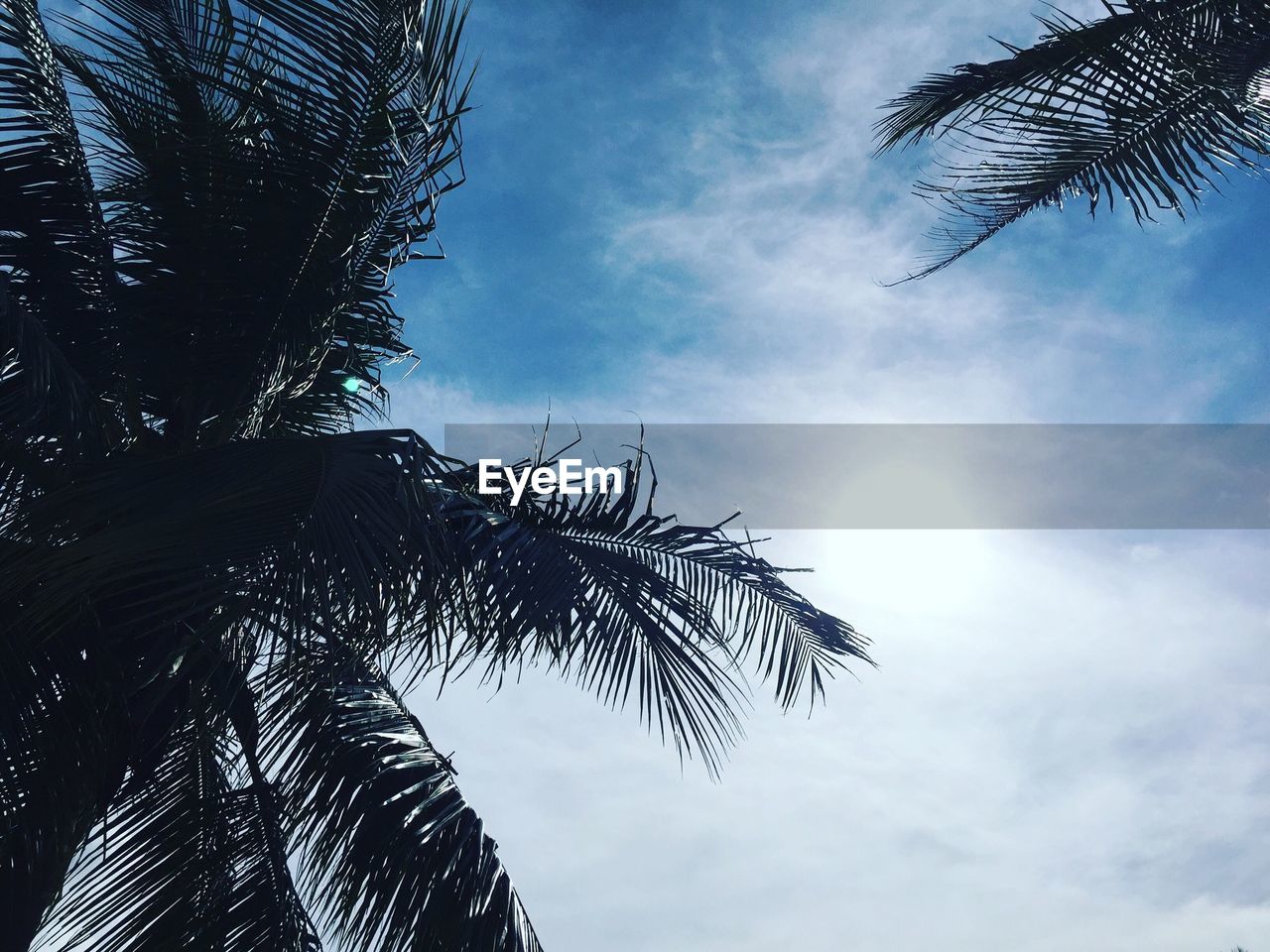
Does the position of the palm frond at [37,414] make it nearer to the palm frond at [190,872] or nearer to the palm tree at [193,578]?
the palm tree at [193,578]

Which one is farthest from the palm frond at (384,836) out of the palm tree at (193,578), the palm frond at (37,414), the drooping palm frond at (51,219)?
the drooping palm frond at (51,219)

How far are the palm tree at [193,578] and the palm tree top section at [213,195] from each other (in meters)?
0.02

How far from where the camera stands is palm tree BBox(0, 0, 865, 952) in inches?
Answer: 181

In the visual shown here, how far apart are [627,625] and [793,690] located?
1392 millimetres

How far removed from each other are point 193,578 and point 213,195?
2.36 meters

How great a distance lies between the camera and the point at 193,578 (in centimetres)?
388

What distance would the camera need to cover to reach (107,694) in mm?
5094

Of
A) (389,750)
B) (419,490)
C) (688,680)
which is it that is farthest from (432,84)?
(389,750)

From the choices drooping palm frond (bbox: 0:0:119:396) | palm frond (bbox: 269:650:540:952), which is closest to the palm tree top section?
drooping palm frond (bbox: 0:0:119:396)

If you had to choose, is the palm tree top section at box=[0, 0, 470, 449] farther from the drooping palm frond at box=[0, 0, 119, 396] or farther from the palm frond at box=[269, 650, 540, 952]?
the palm frond at box=[269, 650, 540, 952]

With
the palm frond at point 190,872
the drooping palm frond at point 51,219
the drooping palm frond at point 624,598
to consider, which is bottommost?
the palm frond at point 190,872

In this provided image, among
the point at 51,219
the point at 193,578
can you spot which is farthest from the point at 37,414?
the point at 51,219

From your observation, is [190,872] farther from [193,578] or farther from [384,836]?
[193,578]

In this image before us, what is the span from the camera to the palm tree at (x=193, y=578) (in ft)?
15.1
